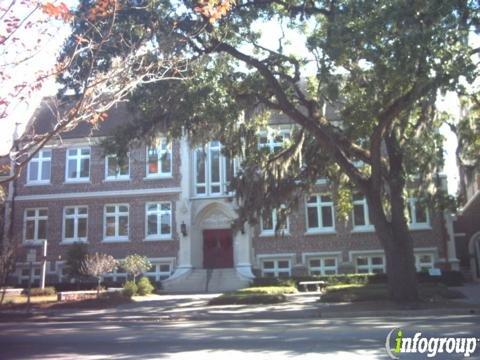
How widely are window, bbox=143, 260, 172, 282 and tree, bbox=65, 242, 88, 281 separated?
156 inches

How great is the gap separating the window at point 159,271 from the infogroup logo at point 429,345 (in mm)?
23067

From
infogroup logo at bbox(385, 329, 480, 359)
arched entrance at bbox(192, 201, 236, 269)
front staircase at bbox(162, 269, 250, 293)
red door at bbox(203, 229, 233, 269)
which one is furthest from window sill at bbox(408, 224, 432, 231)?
infogroup logo at bbox(385, 329, 480, 359)

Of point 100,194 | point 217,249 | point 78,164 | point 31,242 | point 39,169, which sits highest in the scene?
point 78,164

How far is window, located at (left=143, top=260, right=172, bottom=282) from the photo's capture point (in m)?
32.1

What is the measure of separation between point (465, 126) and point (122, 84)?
15217 millimetres

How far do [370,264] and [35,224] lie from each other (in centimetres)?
1996

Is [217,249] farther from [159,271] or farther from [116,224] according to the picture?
[116,224]

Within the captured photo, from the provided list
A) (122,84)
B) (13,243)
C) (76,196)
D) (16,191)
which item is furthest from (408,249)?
(16,191)

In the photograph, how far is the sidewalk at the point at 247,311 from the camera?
1662 centimetres

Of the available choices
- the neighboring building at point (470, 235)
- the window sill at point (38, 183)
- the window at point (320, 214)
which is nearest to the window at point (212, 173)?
the window at point (320, 214)

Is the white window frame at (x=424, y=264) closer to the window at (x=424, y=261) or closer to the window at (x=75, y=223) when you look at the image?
the window at (x=424, y=261)

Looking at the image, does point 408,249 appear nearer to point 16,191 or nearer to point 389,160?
point 389,160

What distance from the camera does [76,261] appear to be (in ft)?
95.9

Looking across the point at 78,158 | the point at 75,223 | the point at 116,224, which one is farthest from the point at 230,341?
the point at 78,158
